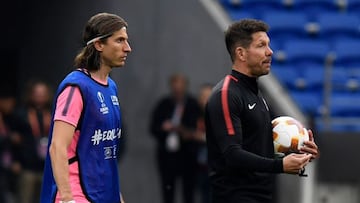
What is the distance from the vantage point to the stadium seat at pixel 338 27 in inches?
578

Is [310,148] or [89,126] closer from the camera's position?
[89,126]

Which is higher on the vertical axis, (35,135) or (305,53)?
(305,53)

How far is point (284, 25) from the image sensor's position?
47.8 feet

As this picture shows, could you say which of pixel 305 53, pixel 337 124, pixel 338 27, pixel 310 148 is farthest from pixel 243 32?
pixel 338 27

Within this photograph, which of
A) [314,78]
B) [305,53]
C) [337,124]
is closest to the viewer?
[337,124]

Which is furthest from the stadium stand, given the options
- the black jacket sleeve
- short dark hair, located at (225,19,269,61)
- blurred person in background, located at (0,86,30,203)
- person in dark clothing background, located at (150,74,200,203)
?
the black jacket sleeve

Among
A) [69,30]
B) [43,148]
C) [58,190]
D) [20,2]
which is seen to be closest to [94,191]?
[58,190]

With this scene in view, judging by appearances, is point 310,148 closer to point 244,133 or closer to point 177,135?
point 244,133

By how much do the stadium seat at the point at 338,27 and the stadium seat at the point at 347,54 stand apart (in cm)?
17

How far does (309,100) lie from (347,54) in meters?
0.97

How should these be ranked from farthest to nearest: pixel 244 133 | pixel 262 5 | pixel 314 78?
pixel 262 5, pixel 314 78, pixel 244 133

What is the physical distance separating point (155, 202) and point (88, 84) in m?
7.10

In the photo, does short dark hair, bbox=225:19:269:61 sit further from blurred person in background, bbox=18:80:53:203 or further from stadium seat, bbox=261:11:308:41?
stadium seat, bbox=261:11:308:41

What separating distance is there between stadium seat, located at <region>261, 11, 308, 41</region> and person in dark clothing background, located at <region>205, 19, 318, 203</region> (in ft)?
23.6
